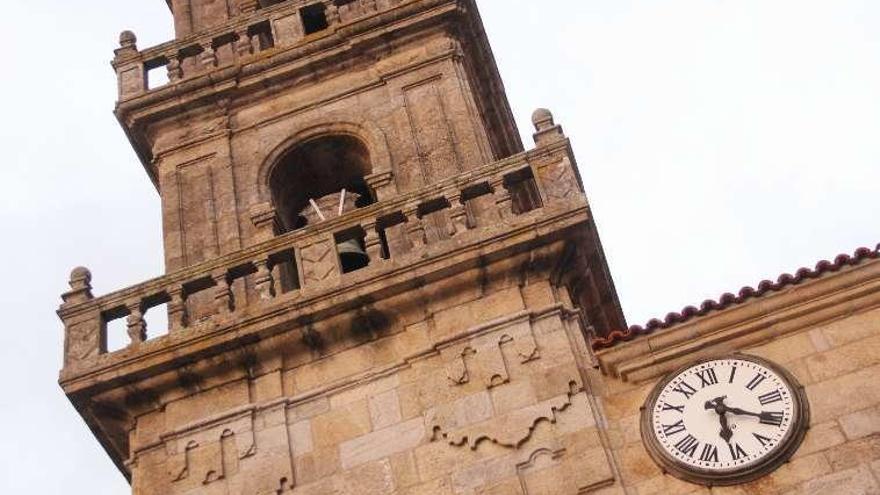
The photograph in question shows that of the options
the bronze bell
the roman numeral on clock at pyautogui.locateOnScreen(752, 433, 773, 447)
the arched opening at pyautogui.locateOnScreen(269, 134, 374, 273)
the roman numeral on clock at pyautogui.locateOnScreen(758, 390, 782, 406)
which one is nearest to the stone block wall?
the roman numeral on clock at pyautogui.locateOnScreen(752, 433, 773, 447)

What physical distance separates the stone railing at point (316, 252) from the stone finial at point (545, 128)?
0.18m

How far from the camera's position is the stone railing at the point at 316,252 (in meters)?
11.0

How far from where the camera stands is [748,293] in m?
10.2

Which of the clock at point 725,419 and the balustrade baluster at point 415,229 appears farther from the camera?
the balustrade baluster at point 415,229

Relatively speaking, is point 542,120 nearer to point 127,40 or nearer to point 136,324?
point 136,324

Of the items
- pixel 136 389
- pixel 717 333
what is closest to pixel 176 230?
pixel 136 389

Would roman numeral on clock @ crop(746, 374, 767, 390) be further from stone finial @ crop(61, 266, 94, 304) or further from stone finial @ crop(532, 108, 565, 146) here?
stone finial @ crop(61, 266, 94, 304)

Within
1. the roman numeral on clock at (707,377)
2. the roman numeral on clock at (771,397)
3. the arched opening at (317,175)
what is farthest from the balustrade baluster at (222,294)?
the roman numeral on clock at (771,397)

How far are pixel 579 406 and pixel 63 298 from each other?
4.58 meters

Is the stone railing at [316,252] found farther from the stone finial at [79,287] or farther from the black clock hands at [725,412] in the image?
the black clock hands at [725,412]

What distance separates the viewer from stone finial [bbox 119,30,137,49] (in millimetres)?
16109

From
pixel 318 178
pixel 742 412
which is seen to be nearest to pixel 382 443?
pixel 742 412

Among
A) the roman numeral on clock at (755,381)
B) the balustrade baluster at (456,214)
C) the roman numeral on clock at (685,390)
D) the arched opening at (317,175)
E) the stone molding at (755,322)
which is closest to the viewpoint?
the roman numeral on clock at (755,381)

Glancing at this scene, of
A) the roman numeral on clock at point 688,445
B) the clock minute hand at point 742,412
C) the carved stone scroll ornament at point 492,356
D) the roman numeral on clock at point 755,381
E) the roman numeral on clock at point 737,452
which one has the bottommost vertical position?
the roman numeral on clock at point 737,452
